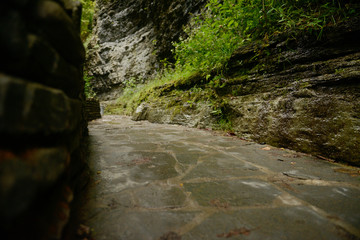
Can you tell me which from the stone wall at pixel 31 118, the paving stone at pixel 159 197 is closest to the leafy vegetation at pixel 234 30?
the paving stone at pixel 159 197

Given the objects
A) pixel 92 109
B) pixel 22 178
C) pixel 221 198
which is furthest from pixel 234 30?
pixel 92 109

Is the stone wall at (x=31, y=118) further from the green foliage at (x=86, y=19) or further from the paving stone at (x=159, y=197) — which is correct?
the green foliage at (x=86, y=19)

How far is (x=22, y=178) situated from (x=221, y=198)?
3.48ft

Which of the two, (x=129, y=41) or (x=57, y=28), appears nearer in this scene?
(x=57, y=28)

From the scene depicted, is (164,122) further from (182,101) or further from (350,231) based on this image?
(350,231)

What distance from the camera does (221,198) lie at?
3.68 ft

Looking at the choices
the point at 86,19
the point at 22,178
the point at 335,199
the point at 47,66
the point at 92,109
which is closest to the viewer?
the point at 22,178

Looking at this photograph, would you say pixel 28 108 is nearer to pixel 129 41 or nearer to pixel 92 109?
pixel 92 109

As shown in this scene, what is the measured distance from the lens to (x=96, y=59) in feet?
42.3

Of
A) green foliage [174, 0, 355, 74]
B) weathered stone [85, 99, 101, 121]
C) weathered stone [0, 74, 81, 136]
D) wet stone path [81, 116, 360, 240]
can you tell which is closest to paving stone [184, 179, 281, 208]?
wet stone path [81, 116, 360, 240]

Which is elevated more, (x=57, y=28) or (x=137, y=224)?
(x=57, y=28)

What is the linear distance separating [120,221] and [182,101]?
4438 millimetres

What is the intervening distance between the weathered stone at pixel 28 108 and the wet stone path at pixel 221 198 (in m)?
0.60

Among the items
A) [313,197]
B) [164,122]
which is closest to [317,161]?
[313,197]
